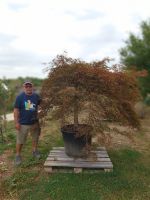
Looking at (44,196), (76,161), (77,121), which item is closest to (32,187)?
(44,196)

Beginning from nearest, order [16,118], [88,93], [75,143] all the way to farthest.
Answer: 1. [88,93]
2. [75,143]
3. [16,118]

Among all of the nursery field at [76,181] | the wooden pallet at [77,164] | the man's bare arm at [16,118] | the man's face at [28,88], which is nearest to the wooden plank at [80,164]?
the wooden pallet at [77,164]

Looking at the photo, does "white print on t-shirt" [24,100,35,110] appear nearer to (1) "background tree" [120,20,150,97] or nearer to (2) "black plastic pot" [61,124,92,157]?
(2) "black plastic pot" [61,124,92,157]

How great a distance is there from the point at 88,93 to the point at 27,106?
4.74ft

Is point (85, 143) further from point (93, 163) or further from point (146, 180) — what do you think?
point (146, 180)

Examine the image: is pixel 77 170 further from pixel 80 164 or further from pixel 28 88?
pixel 28 88

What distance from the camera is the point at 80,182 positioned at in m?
6.47

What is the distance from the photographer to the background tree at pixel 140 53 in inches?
637

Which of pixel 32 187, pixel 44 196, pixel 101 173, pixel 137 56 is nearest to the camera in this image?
pixel 44 196

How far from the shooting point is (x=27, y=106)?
25.2 ft

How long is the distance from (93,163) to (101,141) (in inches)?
27.2

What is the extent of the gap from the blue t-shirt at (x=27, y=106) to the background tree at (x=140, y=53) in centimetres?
908

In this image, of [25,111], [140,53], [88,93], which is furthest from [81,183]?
[140,53]

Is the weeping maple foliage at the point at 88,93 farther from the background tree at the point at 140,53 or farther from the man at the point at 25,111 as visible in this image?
the background tree at the point at 140,53
